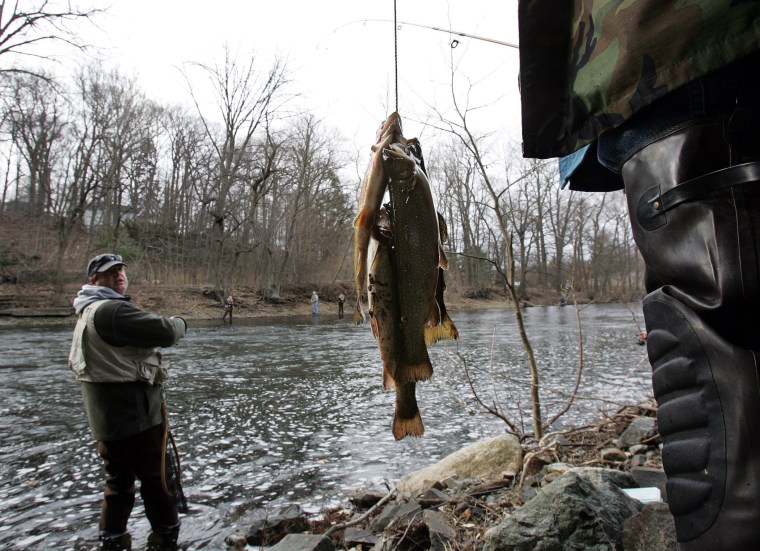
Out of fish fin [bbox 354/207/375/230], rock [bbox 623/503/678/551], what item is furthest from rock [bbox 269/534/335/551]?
fish fin [bbox 354/207/375/230]

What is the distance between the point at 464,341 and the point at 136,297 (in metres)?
21.6

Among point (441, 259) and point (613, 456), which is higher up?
point (441, 259)

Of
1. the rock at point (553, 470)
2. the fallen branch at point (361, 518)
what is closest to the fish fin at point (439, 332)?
the fallen branch at point (361, 518)

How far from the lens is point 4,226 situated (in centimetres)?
3988

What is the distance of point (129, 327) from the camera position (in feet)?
13.2

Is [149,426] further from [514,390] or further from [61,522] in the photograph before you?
[514,390]

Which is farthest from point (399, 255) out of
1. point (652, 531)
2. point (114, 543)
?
point (114, 543)

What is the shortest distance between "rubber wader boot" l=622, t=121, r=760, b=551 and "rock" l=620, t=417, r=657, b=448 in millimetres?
4634

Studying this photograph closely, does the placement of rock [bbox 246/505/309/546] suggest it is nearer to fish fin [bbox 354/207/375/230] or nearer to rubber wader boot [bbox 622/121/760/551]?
fish fin [bbox 354/207/375/230]

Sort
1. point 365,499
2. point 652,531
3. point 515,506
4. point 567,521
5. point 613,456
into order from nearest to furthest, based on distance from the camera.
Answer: point 652,531
point 567,521
point 515,506
point 365,499
point 613,456

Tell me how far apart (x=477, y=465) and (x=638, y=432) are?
76.4 inches

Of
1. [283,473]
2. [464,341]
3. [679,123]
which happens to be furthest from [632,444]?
[464,341]

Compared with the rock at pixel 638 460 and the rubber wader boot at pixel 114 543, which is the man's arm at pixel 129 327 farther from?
the rock at pixel 638 460

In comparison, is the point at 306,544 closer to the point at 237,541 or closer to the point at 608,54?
the point at 237,541
